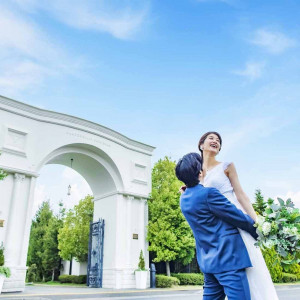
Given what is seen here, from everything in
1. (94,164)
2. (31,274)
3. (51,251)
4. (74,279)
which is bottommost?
(74,279)

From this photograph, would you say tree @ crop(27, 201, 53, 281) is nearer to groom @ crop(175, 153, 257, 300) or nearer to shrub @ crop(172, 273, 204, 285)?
shrub @ crop(172, 273, 204, 285)

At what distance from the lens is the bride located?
1844 mm

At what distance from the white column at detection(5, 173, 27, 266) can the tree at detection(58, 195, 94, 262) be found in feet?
28.4

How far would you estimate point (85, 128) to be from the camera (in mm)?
13586

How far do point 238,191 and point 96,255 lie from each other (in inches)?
509

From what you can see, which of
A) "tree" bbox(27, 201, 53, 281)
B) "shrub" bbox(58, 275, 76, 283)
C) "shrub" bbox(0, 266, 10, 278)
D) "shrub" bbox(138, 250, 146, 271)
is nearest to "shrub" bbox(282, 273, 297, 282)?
"shrub" bbox(138, 250, 146, 271)

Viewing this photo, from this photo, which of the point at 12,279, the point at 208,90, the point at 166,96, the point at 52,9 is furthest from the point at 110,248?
the point at 52,9

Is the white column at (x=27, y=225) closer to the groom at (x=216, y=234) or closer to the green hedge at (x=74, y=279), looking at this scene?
the green hedge at (x=74, y=279)

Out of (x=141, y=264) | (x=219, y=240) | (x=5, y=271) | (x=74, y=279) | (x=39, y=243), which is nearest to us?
(x=219, y=240)

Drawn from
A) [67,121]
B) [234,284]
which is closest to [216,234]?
[234,284]

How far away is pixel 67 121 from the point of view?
517 inches

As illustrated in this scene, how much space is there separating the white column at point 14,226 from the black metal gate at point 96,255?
393 centimetres

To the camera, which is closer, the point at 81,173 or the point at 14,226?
the point at 14,226

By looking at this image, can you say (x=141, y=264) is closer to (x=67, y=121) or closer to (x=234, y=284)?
(x=67, y=121)
